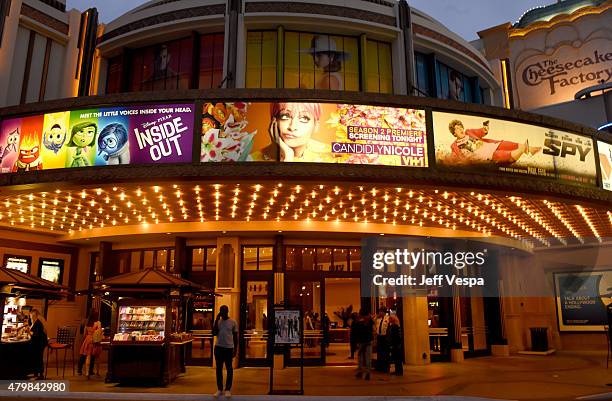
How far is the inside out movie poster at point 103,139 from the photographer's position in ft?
36.4

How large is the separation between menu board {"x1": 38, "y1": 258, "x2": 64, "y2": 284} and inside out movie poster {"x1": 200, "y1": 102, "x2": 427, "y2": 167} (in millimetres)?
11988

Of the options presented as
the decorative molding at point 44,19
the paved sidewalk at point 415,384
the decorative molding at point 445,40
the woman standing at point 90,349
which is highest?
the decorative molding at point 445,40

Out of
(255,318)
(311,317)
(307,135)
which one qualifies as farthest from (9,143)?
(311,317)

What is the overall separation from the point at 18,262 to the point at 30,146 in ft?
29.8

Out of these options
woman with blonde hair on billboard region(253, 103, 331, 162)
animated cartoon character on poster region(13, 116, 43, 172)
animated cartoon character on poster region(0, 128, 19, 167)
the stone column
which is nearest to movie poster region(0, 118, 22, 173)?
animated cartoon character on poster region(0, 128, 19, 167)

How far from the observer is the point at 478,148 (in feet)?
39.1

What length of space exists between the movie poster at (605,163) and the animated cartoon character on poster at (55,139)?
526 inches

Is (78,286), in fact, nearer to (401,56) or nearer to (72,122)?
(72,122)

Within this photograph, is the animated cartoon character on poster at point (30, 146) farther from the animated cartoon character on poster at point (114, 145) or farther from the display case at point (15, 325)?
the display case at point (15, 325)

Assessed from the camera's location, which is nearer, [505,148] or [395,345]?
[505,148]

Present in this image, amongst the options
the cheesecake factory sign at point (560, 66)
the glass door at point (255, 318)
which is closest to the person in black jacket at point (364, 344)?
the glass door at point (255, 318)

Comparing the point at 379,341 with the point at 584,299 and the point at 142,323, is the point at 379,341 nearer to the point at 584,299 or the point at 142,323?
the point at 142,323

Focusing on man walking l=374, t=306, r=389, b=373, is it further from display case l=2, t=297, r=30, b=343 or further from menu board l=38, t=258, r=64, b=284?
menu board l=38, t=258, r=64, b=284

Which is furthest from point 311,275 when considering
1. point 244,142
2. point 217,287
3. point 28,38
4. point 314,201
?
point 28,38
